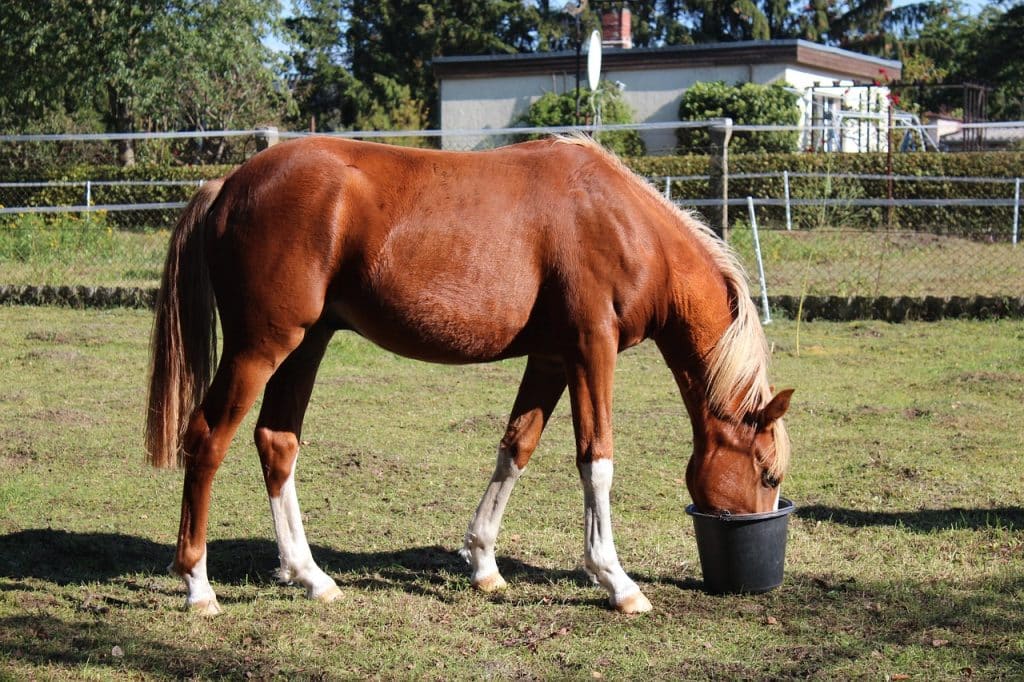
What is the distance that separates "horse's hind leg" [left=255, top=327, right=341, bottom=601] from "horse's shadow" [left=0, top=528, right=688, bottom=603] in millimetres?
211

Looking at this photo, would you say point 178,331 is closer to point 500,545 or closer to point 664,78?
point 500,545

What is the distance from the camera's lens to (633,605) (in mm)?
4012

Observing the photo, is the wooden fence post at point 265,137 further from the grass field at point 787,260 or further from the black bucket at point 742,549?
the black bucket at point 742,549

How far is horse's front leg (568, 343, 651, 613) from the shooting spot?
13.2ft

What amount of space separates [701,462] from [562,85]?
808 inches

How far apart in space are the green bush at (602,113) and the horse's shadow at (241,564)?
17.0 m

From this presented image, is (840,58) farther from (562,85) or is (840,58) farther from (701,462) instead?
(701,462)

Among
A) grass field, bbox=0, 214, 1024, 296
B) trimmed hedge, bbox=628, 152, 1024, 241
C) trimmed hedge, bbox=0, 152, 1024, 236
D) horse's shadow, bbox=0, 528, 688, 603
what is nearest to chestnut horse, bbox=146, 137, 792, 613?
horse's shadow, bbox=0, 528, 688, 603

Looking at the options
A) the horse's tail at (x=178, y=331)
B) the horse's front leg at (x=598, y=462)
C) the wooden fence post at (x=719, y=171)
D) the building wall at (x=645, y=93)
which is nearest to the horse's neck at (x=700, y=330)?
the horse's front leg at (x=598, y=462)

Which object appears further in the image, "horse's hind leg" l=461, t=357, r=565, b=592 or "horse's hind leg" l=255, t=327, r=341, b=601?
"horse's hind leg" l=461, t=357, r=565, b=592

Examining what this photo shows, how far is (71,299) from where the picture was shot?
37.7 feet

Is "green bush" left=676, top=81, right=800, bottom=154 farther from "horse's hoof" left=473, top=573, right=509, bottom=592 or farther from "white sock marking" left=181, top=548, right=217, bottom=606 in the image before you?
"white sock marking" left=181, top=548, right=217, bottom=606

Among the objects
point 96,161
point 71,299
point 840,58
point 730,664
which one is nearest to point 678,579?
point 730,664

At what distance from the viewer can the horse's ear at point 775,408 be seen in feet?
13.1
